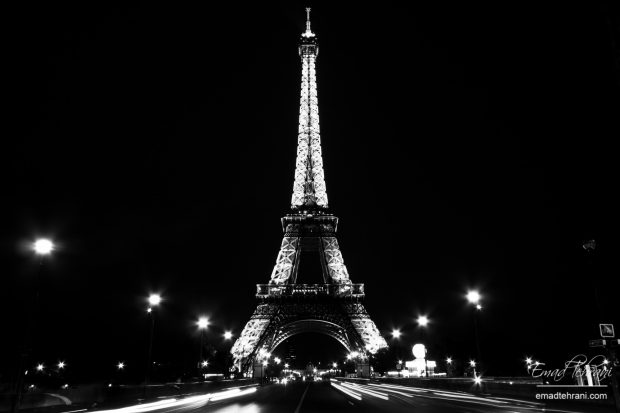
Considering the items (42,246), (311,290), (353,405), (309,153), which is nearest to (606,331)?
(353,405)

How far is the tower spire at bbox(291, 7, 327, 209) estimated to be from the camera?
81812mm

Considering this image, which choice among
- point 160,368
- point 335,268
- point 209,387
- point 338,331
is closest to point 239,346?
point 160,368

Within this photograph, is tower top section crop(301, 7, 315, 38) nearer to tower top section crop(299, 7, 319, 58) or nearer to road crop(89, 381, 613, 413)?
tower top section crop(299, 7, 319, 58)

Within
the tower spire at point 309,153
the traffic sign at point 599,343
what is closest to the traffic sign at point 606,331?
the traffic sign at point 599,343

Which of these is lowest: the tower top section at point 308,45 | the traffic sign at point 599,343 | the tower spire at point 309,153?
the traffic sign at point 599,343

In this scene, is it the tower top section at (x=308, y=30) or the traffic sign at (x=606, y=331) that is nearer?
the traffic sign at (x=606, y=331)

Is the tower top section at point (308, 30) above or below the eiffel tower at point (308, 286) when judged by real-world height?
above

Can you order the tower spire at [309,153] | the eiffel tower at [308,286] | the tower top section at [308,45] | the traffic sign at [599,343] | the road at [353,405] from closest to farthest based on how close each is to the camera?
the traffic sign at [599,343], the road at [353,405], the eiffel tower at [308,286], the tower spire at [309,153], the tower top section at [308,45]

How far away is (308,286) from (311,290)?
3.12ft

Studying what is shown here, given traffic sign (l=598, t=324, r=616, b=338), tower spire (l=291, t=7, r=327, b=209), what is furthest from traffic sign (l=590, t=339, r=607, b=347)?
tower spire (l=291, t=7, r=327, b=209)

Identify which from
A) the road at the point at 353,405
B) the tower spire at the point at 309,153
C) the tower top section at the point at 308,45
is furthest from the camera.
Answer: the tower top section at the point at 308,45

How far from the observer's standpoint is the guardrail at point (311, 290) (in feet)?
242

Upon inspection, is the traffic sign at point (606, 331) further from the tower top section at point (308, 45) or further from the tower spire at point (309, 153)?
the tower top section at point (308, 45)

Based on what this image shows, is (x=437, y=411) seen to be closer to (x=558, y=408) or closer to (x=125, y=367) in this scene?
(x=558, y=408)
